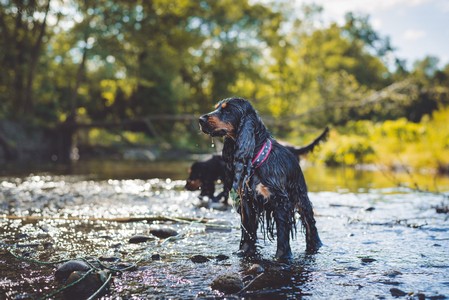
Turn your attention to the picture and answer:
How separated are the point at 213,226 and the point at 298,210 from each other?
1.67 m

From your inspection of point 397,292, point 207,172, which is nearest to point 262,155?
point 397,292

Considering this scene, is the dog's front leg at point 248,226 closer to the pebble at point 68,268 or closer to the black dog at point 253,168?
the black dog at point 253,168

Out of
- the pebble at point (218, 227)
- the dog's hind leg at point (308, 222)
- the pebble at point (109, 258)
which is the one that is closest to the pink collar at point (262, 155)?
the dog's hind leg at point (308, 222)

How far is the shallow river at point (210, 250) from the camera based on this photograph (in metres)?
3.44

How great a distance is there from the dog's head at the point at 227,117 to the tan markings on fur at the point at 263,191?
0.56 meters

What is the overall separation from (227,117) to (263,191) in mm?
788

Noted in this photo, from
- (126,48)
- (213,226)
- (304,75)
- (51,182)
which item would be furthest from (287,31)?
(213,226)

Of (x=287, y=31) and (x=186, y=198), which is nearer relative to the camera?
(x=186, y=198)

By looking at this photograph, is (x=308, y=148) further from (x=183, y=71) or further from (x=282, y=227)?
(x=183, y=71)

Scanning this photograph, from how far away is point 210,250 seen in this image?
4.75 m

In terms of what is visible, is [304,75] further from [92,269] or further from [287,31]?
[92,269]

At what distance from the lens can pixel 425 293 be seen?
326 cm

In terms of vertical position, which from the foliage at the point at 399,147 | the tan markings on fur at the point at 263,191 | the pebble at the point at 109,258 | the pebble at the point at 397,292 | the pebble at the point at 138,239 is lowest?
the pebble at the point at 397,292

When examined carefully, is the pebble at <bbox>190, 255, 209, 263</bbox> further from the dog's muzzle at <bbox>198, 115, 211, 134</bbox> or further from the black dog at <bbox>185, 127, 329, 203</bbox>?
the black dog at <bbox>185, 127, 329, 203</bbox>
